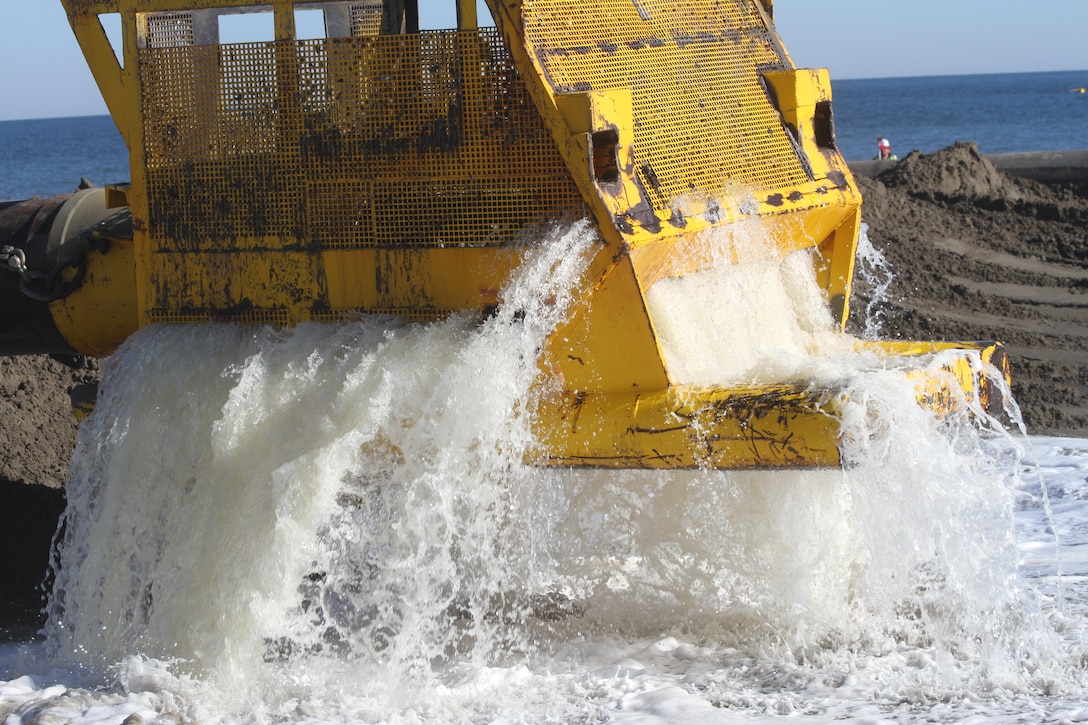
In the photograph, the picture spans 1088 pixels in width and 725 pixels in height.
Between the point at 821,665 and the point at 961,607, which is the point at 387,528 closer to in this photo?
the point at 821,665

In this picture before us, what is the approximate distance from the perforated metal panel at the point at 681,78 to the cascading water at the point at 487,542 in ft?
0.98

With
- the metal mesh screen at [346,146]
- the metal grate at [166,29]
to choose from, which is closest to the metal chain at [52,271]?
the metal mesh screen at [346,146]

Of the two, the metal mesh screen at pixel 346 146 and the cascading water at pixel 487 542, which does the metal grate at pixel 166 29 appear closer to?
the metal mesh screen at pixel 346 146

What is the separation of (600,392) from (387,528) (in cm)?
80

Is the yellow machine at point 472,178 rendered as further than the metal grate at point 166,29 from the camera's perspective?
No

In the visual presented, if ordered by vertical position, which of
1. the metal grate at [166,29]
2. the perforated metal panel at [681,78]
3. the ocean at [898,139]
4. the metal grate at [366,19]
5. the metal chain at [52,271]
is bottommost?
the metal chain at [52,271]

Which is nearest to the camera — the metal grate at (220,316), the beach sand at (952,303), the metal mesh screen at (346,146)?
the metal mesh screen at (346,146)

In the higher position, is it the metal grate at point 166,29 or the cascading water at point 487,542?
the metal grate at point 166,29

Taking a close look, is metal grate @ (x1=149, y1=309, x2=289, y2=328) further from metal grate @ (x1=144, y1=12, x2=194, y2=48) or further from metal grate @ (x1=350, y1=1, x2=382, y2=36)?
metal grate @ (x1=350, y1=1, x2=382, y2=36)

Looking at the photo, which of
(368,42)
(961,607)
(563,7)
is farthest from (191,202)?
(961,607)

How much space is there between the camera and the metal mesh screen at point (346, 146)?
3.88m

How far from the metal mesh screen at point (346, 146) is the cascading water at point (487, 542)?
0.93 ft

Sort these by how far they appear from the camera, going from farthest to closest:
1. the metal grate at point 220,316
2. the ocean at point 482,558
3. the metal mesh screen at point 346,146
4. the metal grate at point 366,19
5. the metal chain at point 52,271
Result: the metal chain at point 52,271 < the metal grate at point 366,19 < the metal grate at point 220,316 < the metal mesh screen at point 346,146 < the ocean at point 482,558

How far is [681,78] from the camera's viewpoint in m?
4.27
